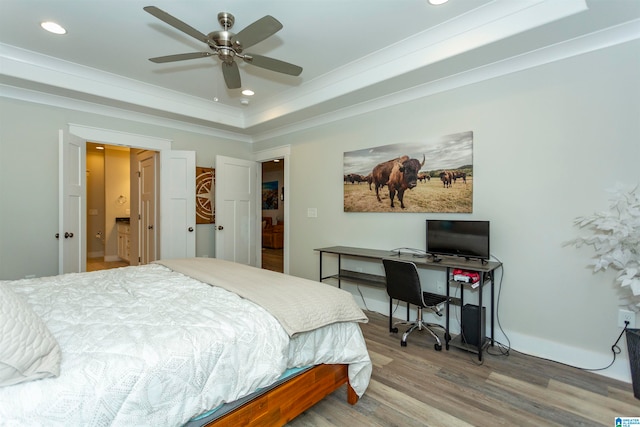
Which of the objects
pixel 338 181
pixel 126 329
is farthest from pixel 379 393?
pixel 338 181

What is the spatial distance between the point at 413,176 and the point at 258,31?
2.10m

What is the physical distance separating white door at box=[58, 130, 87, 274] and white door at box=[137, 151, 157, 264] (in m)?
1.02

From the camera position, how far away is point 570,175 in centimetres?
246

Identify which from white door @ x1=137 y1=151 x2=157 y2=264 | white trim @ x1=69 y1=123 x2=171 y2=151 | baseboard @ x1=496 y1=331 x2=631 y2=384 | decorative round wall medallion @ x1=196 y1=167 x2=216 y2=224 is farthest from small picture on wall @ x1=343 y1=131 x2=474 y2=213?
white door @ x1=137 y1=151 x2=157 y2=264

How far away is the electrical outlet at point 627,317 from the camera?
222 cm

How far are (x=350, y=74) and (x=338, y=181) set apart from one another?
4.37 feet

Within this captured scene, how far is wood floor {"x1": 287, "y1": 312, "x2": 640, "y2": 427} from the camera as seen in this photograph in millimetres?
1831

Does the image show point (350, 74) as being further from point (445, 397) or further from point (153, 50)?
point (445, 397)

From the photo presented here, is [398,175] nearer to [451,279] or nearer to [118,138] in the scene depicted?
[451,279]

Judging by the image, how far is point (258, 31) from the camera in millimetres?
1982

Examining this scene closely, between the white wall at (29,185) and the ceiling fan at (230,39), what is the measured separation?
2.18 m

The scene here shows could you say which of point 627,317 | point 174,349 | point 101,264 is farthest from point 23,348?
point 101,264

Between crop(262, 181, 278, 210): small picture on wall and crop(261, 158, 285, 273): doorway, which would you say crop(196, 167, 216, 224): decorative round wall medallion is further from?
crop(262, 181, 278, 210): small picture on wall

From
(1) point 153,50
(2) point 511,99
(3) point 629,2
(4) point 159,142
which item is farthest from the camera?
(4) point 159,142
